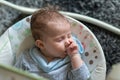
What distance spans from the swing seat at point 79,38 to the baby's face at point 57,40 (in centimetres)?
10

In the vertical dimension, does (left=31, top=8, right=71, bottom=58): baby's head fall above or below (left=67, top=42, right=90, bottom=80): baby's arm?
above

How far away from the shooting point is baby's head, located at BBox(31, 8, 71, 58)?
1.05 meters

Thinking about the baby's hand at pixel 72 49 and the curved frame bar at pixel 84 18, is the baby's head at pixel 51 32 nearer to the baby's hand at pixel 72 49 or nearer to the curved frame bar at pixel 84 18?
the baby's hand at pixel 72 49

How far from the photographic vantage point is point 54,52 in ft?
3.55

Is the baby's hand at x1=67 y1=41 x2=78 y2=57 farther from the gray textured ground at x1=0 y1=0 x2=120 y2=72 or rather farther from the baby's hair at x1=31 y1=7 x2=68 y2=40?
the gray textured ground at x1=0 y1=0 x2=120 y2=72

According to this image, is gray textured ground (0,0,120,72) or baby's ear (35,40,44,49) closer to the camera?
baby's ear (35,40,44,49)

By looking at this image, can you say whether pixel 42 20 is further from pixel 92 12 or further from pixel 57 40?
pixel 92 12

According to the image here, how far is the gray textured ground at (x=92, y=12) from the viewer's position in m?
1.33

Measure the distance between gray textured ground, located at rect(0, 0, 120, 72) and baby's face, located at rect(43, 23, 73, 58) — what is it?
30 centimetres

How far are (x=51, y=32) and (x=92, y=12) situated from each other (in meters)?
0.41

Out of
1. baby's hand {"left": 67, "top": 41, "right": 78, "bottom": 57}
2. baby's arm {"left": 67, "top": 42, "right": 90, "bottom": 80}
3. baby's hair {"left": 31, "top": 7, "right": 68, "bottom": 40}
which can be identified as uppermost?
baby's hair {"left": 31, "top": 7, "right": 68, "bottom": 40}

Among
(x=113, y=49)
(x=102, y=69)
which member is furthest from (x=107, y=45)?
(x=102, y=69)

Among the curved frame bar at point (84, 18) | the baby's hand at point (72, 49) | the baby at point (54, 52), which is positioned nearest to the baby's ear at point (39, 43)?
the baby at point (54, 52)

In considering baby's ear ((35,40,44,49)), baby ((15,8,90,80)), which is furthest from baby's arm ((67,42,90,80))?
baby's ear ((35,40,44,49))
